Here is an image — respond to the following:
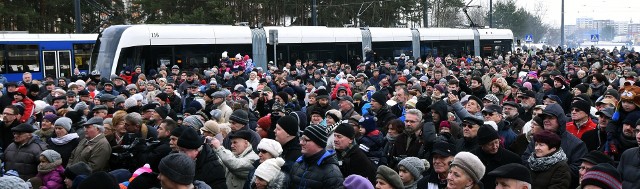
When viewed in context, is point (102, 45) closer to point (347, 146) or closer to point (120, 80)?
point (120, 80)

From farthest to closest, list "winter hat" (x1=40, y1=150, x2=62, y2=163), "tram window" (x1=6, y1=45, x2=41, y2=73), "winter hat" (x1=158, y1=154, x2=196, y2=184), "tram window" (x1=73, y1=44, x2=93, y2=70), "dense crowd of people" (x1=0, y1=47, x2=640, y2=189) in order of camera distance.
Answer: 1. "tram window" (x1=73, y1=44, x2=93, y2=70)
2. "tram window" (x1=6, y1=45, x2=41, y2=73)
3. "winter hat" (x1=40, y1=150, x2=62, y2=163)
4. "dense crowd of people" (x1=0, y1=47, x2=640, y2=189)
5. "winter hat" (x1=158, y1=154, x2=196, y2=184)

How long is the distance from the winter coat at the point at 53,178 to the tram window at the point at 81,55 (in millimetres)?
19841

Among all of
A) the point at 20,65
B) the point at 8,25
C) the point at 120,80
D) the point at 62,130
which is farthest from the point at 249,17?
the point at 62,130

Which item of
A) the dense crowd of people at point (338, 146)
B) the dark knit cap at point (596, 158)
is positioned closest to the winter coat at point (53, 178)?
the dense crowd of people at point (338, 146)

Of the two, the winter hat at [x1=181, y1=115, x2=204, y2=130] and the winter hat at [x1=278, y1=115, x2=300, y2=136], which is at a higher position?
the winter hat at [x1=278, y1=115, x2=300, y2=136]

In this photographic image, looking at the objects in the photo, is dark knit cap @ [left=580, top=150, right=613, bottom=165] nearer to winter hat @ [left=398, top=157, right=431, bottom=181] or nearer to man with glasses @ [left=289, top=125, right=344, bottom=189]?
winter hat @ [left=398, top=157, right=431, bottom=181]

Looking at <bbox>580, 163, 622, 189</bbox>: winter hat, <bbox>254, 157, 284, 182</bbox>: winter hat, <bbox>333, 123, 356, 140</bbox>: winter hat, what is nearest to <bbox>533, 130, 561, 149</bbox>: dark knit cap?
<bbox>580, 163, 622, 189</bbox>: winter hat

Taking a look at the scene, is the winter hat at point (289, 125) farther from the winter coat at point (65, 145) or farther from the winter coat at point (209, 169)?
the winter coat at point (65, 145)

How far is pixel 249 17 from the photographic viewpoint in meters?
49.3

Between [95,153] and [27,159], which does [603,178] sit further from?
[27,159]

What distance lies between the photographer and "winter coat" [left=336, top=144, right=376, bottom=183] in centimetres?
675

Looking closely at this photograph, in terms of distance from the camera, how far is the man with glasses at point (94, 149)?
7.79 m

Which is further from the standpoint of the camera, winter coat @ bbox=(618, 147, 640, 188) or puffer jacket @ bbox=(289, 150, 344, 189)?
winter coat @ bbox=(618, 147, 640, 188)

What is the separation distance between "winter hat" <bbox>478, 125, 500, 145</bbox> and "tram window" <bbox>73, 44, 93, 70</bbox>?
863 inches
